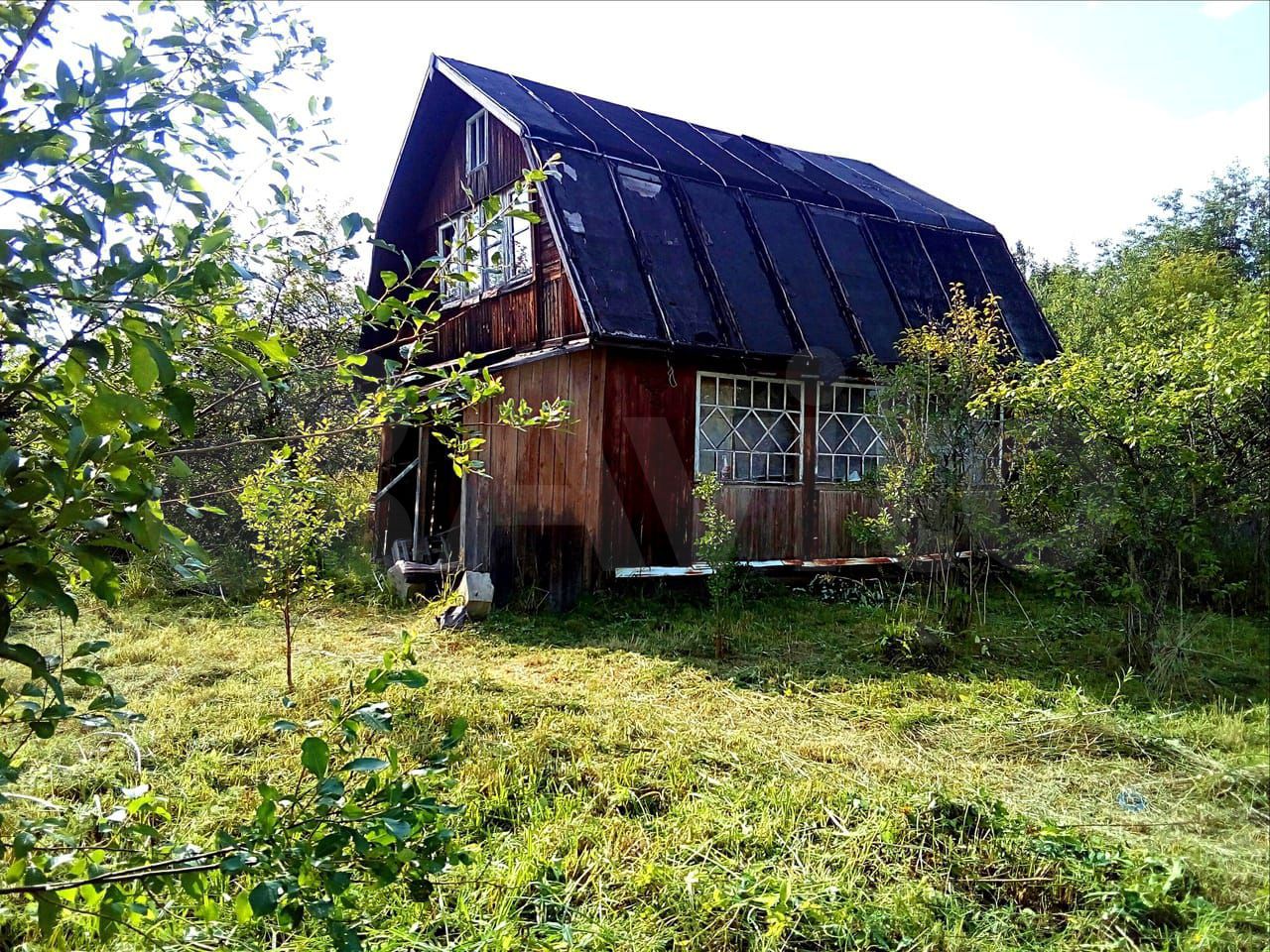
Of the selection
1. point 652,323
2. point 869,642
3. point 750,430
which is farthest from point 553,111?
point 869,642

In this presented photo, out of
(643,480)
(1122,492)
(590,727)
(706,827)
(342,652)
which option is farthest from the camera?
(643,480)

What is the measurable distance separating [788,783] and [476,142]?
363 inches

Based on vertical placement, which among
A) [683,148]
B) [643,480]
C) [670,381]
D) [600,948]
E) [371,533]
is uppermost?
[683,148]

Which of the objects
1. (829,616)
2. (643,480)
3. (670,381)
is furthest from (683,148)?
(829,616)

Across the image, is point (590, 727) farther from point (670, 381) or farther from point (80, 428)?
point (670, 381)

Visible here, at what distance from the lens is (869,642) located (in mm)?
6398

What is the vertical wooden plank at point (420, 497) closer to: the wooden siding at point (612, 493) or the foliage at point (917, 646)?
the wooden siding at point (612, 493)

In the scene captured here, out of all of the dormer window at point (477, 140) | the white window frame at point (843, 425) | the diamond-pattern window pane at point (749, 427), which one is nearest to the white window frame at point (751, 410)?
the diamond-pattern window pane at point (749, 427)

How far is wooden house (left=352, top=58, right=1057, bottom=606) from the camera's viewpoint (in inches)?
316

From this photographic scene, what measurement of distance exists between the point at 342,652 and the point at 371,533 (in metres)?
6.21

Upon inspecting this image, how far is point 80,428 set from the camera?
97 cm

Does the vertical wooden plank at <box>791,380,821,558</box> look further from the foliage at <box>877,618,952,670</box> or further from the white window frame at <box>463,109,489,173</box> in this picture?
the white window frame at <box>463,109,489,173</box>

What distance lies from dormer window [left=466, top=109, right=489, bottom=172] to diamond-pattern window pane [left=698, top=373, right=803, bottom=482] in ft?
14.2

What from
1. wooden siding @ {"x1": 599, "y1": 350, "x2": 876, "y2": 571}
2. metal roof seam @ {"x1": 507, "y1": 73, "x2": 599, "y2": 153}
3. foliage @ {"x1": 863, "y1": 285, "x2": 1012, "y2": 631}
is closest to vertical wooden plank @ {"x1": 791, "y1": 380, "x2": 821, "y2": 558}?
wooden siding @ {"x1": 599, "y1": 350, "x2": 876, "y2": 571}
